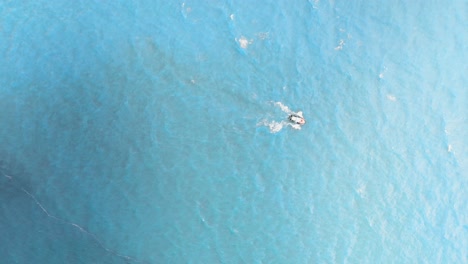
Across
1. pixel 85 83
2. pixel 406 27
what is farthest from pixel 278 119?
pixel 85 83

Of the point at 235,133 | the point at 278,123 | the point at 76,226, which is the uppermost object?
the point at 278,123

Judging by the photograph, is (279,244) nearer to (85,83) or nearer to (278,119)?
(278,119)

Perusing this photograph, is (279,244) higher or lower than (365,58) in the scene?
lower

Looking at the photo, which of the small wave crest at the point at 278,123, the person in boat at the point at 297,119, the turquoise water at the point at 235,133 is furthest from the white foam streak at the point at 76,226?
the person in boat at the point at 297,119

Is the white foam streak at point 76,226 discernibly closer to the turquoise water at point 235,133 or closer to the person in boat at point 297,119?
the turquoise water at point 235,133

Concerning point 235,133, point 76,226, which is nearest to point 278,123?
point 235,133

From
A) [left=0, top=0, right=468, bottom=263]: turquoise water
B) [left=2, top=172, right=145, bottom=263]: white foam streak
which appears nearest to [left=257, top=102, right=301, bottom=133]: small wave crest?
[left=0, top=0, right=468, bottom=263]: turquoise water

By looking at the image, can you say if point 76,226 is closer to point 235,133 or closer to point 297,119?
point 235,133

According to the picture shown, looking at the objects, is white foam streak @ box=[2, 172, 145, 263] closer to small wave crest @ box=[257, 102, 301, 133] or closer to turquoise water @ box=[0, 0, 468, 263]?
turquoise water @ box=[0, 0, 468, 263]
